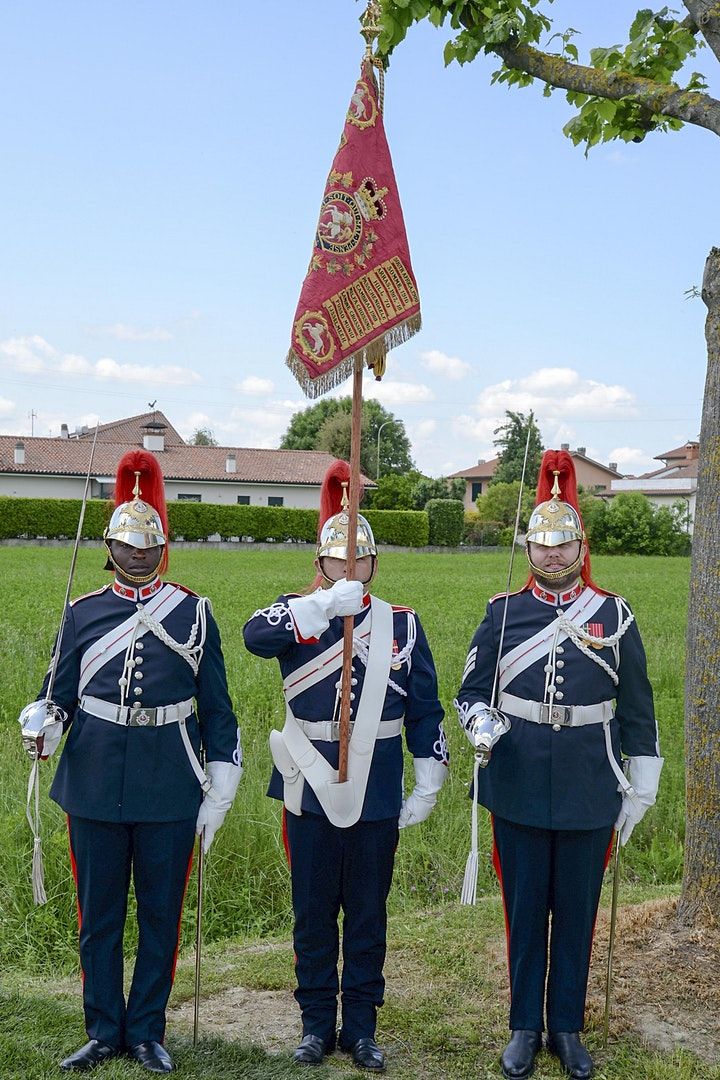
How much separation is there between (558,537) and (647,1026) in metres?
1.92

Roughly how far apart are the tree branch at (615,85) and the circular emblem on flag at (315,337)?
1843 mm

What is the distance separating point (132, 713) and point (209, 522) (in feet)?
124

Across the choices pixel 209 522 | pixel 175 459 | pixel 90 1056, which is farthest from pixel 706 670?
pixel 175 459

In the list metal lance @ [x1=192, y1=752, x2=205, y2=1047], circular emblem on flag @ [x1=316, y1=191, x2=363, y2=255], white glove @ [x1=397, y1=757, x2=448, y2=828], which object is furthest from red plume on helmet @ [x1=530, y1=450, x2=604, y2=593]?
metal lance @ [x1=192, y1=752, x2=205, y2=1047]

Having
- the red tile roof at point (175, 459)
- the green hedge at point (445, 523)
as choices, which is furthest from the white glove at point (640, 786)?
the green hedge at point (445, 523)

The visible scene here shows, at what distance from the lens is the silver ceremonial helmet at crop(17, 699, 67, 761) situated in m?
3.41

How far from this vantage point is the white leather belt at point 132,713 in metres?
3.56

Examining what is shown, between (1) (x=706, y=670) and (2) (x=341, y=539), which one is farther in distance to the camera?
(1) (x=706, y=670)

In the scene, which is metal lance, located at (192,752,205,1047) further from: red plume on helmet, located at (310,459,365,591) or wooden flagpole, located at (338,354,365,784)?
red plume on helmet, located at (310,459,365,591)

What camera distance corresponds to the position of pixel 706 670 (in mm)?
4324

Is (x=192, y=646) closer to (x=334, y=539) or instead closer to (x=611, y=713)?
(x=334, y=539)

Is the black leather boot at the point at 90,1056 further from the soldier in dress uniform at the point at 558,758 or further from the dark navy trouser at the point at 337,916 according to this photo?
the soldier in dress uniform at the point at 558,758

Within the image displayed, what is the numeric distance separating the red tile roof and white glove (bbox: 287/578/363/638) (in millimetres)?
36890

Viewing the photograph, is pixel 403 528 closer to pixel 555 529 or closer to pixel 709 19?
pixel 709 19
